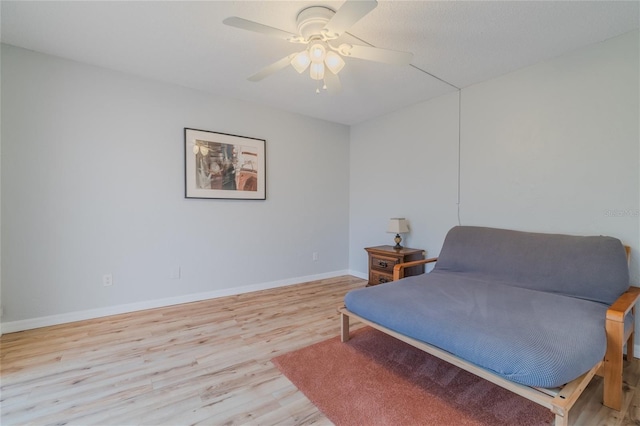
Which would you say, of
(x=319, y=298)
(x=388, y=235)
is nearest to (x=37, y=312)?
(x=319, y=298)

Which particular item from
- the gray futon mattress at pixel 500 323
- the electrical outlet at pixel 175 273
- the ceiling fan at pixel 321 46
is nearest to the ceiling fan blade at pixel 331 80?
the ceiling fan at pixel 321 46

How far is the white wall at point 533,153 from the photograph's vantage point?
2213 millimetres

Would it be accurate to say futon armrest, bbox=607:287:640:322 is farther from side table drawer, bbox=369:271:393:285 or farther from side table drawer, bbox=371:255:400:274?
side table drawer, bbox=369:271:393:285

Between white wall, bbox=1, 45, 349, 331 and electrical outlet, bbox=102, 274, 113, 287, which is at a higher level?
white wall, bbox=1, 45, 349, 331

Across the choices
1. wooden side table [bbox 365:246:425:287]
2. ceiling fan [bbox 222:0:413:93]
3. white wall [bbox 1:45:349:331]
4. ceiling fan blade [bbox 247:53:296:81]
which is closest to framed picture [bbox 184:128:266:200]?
white wall [bbox 1:45:349:331]

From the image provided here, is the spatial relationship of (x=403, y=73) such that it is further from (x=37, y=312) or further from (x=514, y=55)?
(x=37, y=312)

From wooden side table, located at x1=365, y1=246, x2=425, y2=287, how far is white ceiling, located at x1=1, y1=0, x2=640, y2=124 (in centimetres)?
192

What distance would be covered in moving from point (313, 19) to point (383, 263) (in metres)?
2.68

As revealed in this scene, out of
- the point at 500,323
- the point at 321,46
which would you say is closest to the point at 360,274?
the point at 500,323

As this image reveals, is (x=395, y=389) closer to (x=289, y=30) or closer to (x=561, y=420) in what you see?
(x=561, y=420)

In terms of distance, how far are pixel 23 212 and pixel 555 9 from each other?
14.6 feet

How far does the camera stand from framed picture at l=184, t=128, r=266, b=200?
128 inches

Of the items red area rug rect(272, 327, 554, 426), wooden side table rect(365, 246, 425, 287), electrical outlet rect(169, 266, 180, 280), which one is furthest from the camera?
wooden side table rect(365, 246, 425, 287)

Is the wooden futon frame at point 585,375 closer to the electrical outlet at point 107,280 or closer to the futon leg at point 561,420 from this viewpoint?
the futon leg at point 561,420
